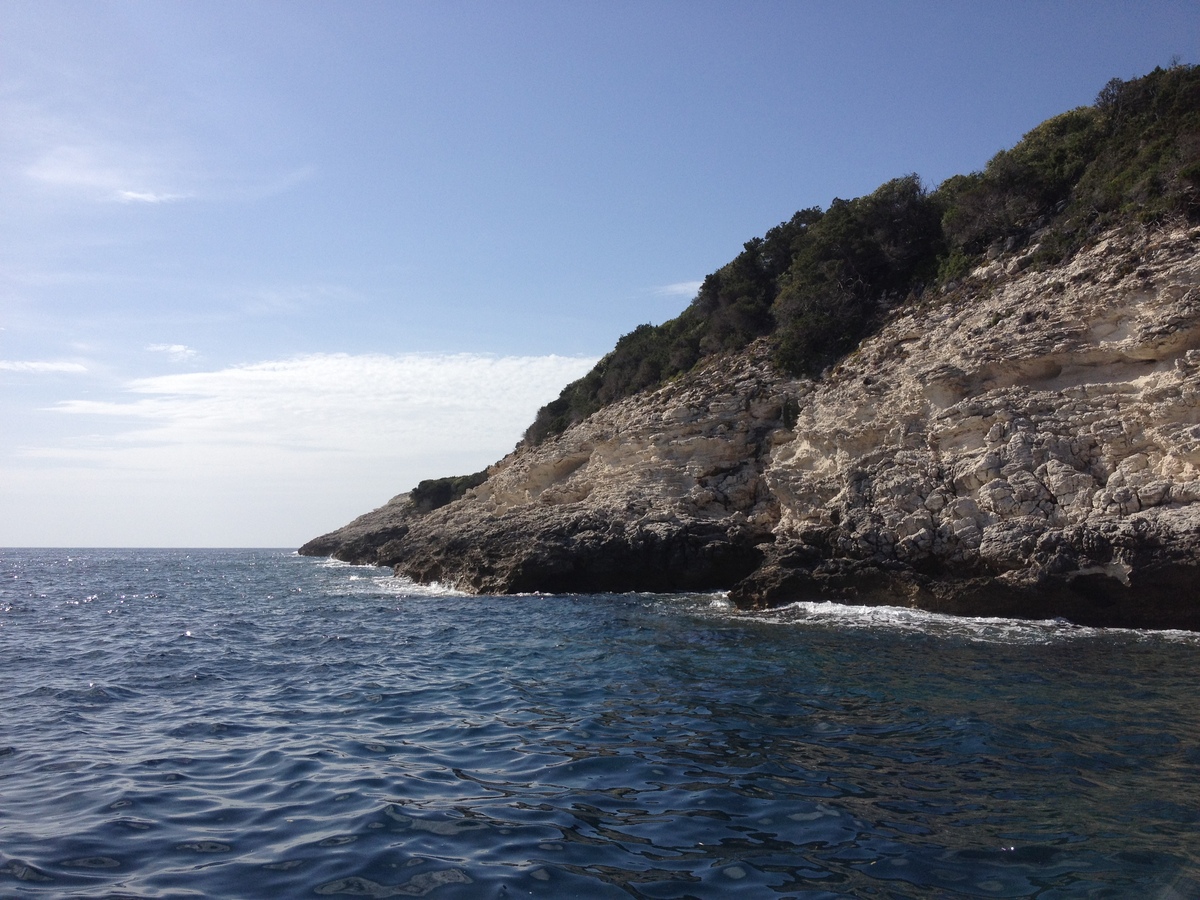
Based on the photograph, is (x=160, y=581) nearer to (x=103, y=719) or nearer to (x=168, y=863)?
(x=103, y=719)

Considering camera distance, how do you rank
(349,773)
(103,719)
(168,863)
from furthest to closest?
(103,719) → (349,773) → (168,863)

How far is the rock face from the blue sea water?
6.91 feet

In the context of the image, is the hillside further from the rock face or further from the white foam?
the white foam

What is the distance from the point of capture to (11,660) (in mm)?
15508

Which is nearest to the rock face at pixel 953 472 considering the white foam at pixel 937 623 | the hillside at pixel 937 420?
the hillside at pixel 937 420

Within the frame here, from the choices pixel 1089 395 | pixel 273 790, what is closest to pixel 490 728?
pixel 273 790

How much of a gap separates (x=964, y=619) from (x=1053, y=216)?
15.0 m

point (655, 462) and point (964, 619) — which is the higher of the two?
point (655, 462)

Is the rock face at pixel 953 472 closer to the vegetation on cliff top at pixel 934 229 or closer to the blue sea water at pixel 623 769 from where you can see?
the vegetation on cliff top at pixel 934 229

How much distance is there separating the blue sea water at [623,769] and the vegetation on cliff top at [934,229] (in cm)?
1316

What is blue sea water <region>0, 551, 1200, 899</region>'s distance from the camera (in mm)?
5508

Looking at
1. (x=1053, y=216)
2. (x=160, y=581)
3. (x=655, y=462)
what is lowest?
(x=160, y=581)

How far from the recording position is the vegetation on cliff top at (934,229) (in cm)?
2222

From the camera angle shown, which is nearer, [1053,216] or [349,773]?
[349,773]
